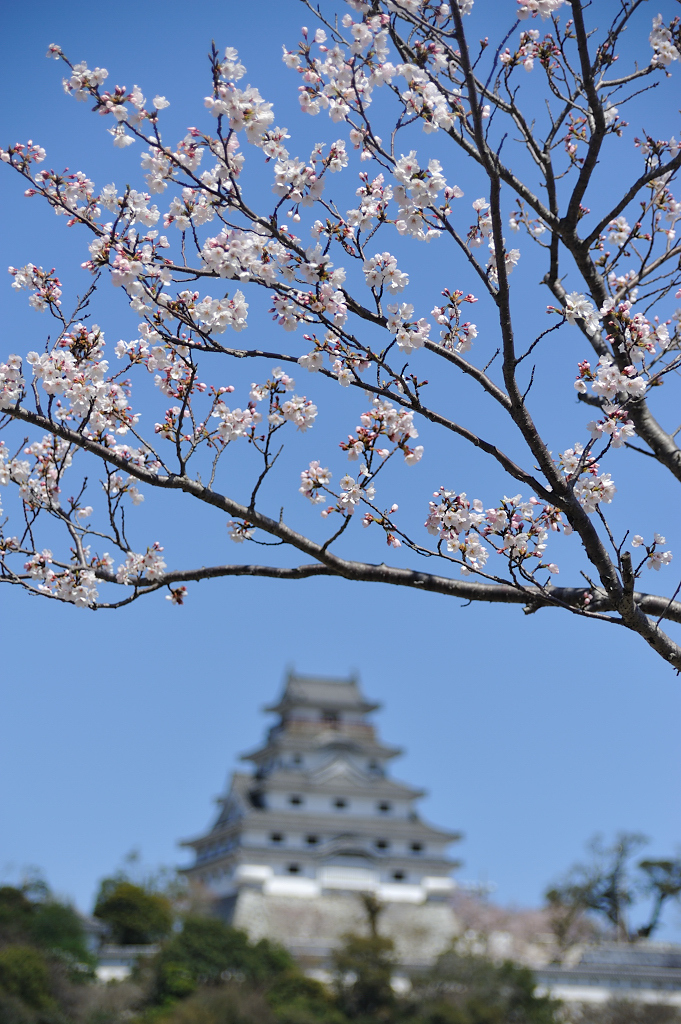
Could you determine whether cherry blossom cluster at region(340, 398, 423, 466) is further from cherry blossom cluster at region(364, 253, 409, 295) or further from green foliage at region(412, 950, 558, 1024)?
green foliage at region(412, 950, 558, 1024)

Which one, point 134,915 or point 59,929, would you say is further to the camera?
point 134,915

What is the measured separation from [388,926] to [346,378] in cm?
2633

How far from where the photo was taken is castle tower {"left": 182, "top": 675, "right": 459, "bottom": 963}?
89.9ft

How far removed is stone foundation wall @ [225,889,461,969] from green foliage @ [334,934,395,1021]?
6005 millimetres

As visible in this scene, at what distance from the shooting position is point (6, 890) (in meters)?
19.2

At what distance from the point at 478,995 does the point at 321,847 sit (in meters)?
12.5

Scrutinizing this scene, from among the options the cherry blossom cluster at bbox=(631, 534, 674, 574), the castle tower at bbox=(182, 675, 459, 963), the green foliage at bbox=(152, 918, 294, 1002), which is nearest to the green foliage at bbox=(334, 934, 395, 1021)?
the green foliage at bbox=(152, 918, 294, 1002)

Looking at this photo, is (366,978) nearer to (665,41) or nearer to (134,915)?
(134,915)

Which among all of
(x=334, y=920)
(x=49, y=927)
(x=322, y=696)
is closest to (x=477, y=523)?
(x=49, y=927)

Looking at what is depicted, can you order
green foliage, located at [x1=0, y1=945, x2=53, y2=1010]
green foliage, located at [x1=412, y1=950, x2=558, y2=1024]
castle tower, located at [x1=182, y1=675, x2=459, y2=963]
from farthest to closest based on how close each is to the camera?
1. castle tower, located at [x1=182, y1=675, x2=459, y2=963]
2. green foliage, located at [x1=412, y1=950, x2=558, y2=1024]
3. green foliage, located at [x1=0, y1=945, x2=53, y2=1010]

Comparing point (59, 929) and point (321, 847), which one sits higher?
point (321, 847)

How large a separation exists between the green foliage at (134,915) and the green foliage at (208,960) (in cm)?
518

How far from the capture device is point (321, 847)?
28938 millimetres

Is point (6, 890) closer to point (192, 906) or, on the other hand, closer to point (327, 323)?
point (192, 906)
